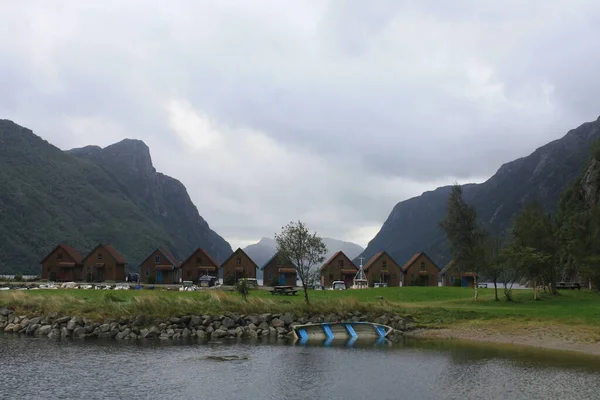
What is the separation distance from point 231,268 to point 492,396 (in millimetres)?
107437

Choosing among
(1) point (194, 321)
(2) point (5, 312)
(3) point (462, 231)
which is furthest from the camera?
(3) point (462, 231)

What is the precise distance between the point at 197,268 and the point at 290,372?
102837 millimetres

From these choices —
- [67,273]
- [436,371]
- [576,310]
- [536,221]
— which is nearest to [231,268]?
[67,273]

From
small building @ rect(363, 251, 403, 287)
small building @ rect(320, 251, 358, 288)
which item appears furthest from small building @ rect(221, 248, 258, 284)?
small building @ rect(363, 251, 403, 287)

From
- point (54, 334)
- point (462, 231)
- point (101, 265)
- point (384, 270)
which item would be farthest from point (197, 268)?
point (54, 334)

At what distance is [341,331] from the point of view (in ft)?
169

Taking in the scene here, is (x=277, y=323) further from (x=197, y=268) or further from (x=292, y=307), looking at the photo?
(x=197, y=268)

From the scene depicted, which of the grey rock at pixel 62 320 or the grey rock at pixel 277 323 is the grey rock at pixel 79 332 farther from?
the grey rock at pixel 277 323

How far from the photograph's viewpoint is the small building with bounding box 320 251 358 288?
134750mm

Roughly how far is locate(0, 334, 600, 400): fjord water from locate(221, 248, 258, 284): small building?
8600 centimetres

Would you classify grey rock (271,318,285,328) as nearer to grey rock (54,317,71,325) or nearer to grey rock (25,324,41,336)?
grey rock (54,317,71,325)

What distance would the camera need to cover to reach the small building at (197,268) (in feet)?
437

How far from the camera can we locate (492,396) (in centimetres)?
2788

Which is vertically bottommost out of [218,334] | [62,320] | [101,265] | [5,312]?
[218,334]
